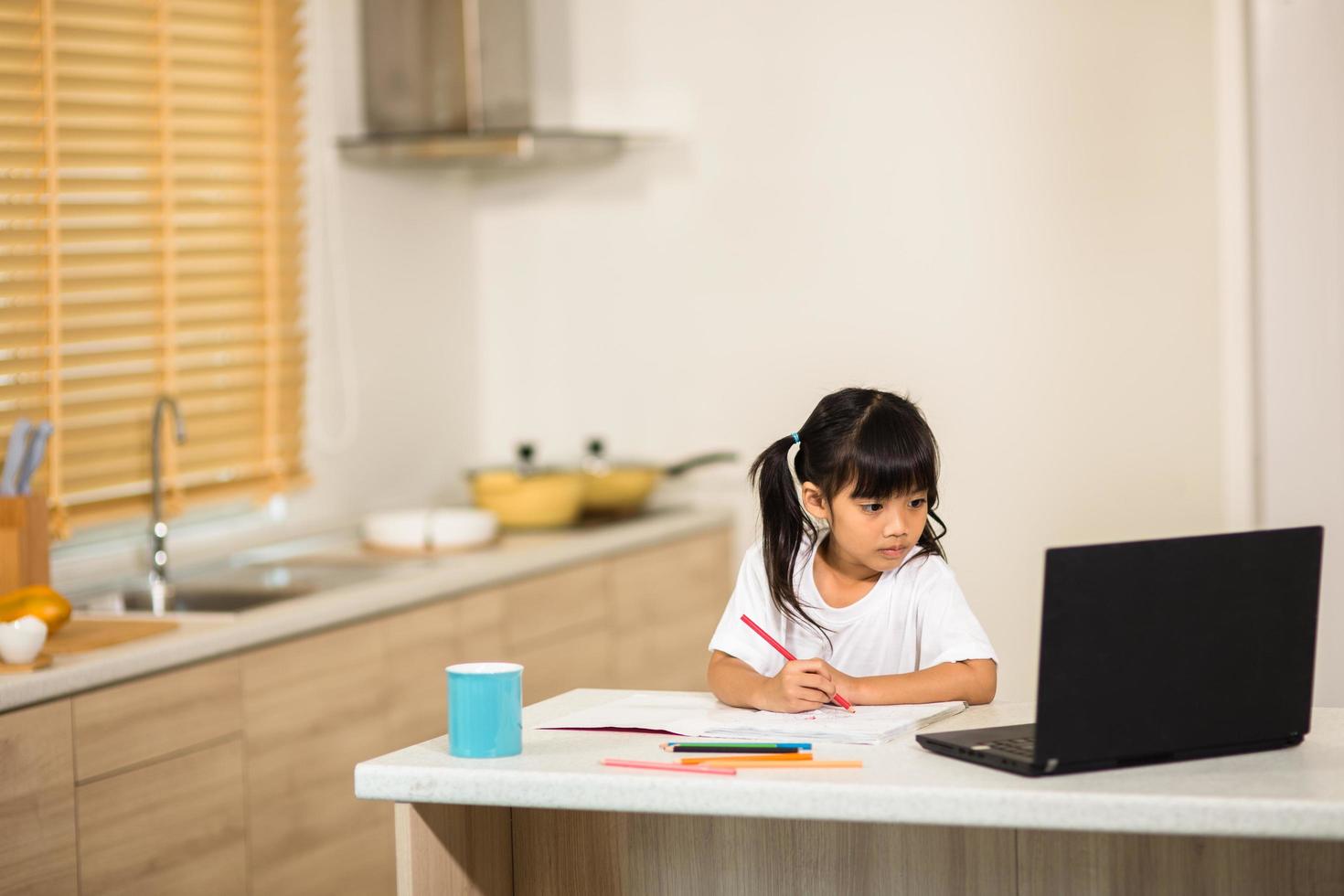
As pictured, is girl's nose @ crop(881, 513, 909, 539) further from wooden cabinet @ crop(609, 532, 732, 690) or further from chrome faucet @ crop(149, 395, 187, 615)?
wooden cabinet @ crop(609, 532, 732, 690)

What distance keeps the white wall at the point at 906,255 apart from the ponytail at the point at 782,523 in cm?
171

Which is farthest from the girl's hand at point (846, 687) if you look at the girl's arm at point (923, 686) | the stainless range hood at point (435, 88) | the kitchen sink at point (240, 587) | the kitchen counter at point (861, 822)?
the stainless range hood at point (435, 88)

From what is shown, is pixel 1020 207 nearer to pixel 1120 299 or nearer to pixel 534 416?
pixel 1120 299

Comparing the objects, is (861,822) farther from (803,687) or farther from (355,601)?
(355,601)

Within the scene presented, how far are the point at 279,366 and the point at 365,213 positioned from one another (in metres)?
0.49

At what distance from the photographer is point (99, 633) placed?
2479mm

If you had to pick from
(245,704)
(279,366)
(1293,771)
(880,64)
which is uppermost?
(880,64)

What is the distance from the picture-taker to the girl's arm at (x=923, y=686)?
182 cm

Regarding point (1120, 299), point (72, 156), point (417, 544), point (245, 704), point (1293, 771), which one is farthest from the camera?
point (1120, 299)

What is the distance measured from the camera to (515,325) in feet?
14.0

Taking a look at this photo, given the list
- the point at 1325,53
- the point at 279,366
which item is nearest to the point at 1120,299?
the point at 1325,53

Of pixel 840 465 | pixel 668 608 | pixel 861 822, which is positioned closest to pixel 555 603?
pixel 668 608

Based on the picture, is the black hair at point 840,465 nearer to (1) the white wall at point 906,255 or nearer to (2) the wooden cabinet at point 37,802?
(2) the wooden cabinet at point 37,802

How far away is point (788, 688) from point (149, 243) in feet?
6.32
